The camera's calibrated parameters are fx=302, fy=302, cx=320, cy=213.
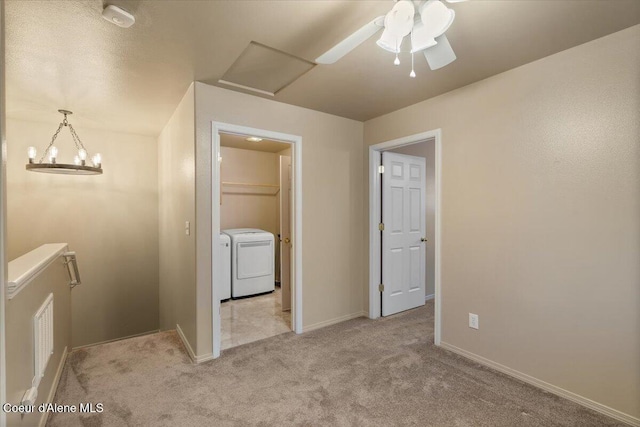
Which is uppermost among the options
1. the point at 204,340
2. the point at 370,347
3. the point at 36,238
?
the point at 36,238

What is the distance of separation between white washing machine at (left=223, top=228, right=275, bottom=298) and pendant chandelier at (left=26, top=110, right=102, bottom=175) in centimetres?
188

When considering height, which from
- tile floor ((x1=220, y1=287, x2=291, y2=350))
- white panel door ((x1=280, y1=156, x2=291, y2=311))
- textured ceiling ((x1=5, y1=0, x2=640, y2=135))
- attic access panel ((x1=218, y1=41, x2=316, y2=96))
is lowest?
tile floor ((x1=220, y1=287, x2=291, y2=350))

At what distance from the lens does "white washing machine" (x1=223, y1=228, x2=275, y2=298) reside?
445 cm

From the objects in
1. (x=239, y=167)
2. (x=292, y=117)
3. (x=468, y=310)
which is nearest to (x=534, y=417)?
(x=468, y=310)

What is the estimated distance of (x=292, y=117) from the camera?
310 cm

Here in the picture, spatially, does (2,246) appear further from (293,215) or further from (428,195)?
(428,195)

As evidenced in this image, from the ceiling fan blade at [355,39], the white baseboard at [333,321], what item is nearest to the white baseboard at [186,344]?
the white baseboard at [333,321]

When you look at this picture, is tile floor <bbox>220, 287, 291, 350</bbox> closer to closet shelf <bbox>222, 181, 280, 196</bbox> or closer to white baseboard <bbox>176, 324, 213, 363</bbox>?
white baseboard <bbox>176, 324, 213, 363</bbox>

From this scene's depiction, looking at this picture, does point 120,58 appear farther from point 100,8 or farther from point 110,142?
point 110,142

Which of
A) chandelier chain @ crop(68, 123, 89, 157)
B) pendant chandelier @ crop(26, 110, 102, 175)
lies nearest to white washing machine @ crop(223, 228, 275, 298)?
pendant chandelier @ crop(26, 110, 102, 175)

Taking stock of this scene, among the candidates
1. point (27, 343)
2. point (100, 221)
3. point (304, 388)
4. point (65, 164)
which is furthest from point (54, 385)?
point (100, 221)

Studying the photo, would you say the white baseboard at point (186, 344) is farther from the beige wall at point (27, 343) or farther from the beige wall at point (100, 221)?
the beige wall at point (100, 221)

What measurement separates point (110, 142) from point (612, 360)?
18.2 ft

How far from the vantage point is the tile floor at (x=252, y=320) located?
3.08 meters
